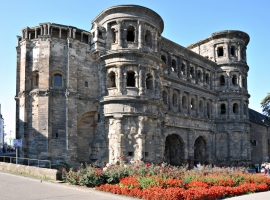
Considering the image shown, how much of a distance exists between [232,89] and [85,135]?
61.8ft

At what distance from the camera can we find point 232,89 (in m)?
37.2

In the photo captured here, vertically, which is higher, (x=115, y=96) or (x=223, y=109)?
(x=115, y=96)

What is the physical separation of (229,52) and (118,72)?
18.5m

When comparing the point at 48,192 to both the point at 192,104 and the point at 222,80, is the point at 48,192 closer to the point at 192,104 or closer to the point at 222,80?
the point at 192,104

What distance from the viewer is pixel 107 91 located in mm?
25062

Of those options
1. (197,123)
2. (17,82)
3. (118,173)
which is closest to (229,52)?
(197,123)

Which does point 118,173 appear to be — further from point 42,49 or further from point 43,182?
point 42,49

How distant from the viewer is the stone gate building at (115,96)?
24.1 m

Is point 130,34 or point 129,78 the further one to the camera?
point 130,34

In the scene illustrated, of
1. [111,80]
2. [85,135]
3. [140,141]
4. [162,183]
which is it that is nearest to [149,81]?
[111,80]

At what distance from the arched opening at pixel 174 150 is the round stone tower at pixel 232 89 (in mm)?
7143

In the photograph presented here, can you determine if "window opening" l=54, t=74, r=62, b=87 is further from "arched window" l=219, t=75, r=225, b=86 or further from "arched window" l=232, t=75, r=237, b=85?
"arched window" l=232, t=75, r=237, b=85

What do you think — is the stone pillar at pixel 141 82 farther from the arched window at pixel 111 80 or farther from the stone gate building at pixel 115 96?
the arched window at pixel 111 80

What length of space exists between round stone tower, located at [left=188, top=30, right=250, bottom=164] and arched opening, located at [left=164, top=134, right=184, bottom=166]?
714cm
